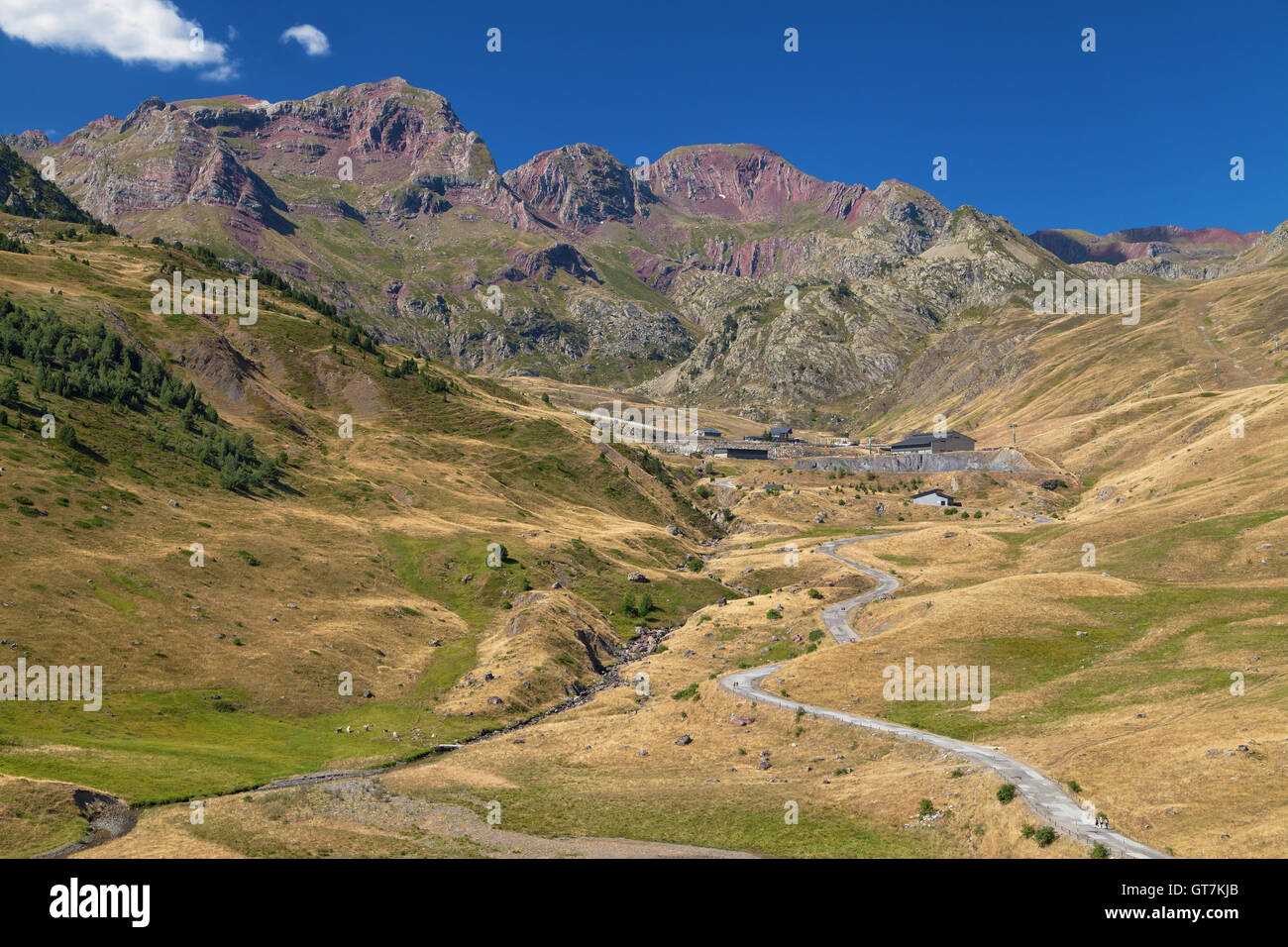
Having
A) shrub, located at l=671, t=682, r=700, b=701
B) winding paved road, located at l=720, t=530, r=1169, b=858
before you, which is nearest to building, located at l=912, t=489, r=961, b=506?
winding paved road, located at l=720, t=530, r=1169, b=858

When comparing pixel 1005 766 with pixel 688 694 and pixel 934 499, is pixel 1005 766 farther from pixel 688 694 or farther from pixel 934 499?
pixel 934 499

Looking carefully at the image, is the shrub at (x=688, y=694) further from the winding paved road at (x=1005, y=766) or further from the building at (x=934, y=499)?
Result: the building at (x=934, y=499)

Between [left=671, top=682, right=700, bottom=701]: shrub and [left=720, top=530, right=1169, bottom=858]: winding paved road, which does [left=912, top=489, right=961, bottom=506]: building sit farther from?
[left=671, top=682, right=700, bottom=701]: shrub

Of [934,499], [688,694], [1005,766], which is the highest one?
[934,499]

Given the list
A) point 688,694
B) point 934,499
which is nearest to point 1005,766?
point 688,694

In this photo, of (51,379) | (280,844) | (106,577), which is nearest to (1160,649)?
(280,844)
